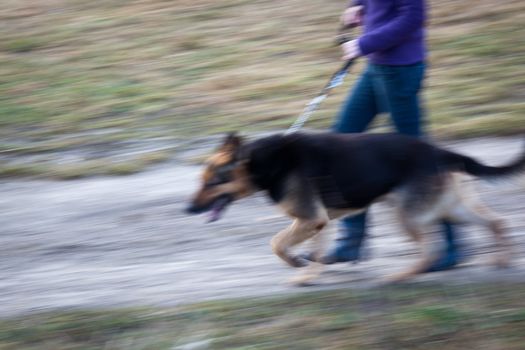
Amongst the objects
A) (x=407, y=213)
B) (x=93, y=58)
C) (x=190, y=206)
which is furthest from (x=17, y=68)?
(x=407, y=213)

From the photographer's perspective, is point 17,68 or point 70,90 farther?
point 17,68

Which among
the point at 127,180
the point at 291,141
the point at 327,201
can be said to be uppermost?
the point at 291,141

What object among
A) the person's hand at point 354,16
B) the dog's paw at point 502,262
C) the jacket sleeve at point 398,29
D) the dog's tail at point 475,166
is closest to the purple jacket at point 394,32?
the jacket sleeve at point 398,29

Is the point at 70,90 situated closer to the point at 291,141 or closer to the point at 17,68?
the point at 17,68

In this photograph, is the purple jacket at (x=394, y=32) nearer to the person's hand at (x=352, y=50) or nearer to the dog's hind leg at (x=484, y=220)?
the person's hand at (x=352, y=50)

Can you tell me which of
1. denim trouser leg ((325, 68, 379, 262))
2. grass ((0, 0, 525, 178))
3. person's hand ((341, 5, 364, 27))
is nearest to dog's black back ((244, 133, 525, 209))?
denim trouser leg ((325, 68, 379, 262))

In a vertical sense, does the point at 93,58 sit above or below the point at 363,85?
below

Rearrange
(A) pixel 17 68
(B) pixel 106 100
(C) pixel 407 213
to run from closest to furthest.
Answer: (C) pixel 407 213 < (B) pixel 106 100 < (A) pixel 17 68

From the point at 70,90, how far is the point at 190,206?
526cm

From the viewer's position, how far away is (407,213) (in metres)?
5.18

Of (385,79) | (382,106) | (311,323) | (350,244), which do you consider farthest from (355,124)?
(311,323)

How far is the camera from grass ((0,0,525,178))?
8.99 m

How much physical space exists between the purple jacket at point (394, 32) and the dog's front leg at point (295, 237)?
3.24ft

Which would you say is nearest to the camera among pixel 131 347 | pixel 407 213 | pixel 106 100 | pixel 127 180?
pixel 131 347
